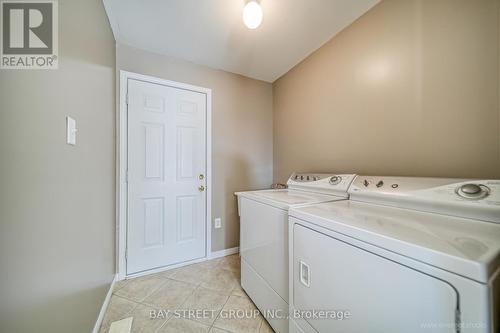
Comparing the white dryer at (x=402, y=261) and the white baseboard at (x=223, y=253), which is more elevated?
the white dryer at (x=402, y=261)

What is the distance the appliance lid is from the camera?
0.44 m

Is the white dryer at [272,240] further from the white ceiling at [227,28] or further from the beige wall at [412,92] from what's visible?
the white ceiling at [227,28]

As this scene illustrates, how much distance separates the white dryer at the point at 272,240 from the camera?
111 centimetres

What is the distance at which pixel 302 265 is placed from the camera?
923 millimetres

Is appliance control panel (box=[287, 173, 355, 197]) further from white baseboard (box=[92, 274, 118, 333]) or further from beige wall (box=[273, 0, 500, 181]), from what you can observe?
white baseboard (box=[92, 274, 118, 333])

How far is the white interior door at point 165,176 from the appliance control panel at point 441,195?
172 centimetres

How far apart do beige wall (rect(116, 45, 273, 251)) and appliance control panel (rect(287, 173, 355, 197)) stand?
0.81 metres

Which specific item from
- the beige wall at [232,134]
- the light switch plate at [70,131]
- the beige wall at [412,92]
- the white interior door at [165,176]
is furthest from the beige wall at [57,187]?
the beige wall at [412,92]

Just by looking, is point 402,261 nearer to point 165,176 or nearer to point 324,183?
point 324,183

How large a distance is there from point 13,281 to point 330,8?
2276 millimetres

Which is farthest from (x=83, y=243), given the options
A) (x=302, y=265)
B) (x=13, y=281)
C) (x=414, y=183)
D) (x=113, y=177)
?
(x=414, y=183)

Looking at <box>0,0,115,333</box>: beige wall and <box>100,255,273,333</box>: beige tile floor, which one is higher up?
<box>0,0,115,333</box>: beige wall

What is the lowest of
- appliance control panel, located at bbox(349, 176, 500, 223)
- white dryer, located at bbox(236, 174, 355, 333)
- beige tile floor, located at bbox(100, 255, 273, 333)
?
beige tile floor, located at bbox(100, 255, 273, 333)

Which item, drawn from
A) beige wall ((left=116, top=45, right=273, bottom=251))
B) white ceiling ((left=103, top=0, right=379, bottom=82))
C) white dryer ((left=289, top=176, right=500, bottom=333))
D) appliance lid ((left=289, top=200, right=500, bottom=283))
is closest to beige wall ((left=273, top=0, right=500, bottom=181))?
white ceiling ((left=103, top=0, right=379, bottom=82))
